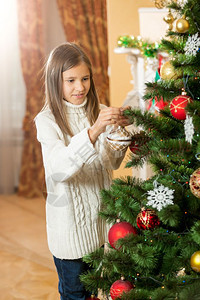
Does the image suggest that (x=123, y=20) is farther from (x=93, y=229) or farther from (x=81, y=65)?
(x=93, y=229)

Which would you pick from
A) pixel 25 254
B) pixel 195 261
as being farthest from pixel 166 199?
pixel 25 254

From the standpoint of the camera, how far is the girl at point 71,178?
1.41 meters

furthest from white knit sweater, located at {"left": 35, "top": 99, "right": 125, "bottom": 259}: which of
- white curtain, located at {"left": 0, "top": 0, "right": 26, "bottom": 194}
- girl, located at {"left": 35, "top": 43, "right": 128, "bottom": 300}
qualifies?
white curtain, located at {"left": 0, "top": 0, "right": 26, "bottom": 194}

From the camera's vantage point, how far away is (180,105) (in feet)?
3.30

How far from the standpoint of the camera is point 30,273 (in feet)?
8.86

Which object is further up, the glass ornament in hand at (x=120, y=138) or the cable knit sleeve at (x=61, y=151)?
the glass ornament in hand at (x=120, y=138)

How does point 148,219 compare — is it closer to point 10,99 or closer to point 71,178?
point 71,178

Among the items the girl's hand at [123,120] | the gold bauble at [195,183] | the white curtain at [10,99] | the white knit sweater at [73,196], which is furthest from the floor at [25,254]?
the gold bauble at [195,183]

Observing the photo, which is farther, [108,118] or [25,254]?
[25,254]

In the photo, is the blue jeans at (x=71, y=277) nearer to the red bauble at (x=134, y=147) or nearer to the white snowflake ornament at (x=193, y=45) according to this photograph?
the red bauble at (x=134, y=147)

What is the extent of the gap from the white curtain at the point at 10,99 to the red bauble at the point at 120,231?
3.29 m

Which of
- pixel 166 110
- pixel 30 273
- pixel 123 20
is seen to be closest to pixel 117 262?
pixel 166 110

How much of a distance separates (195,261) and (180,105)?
1.22 ft

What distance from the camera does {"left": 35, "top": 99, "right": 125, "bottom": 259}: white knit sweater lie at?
4.55 feet
